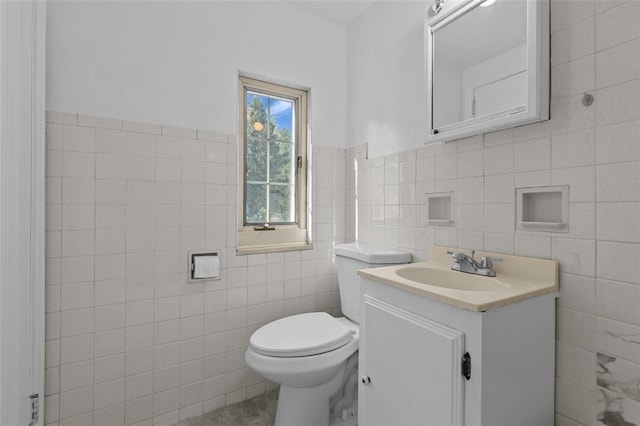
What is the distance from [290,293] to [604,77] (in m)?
1.71

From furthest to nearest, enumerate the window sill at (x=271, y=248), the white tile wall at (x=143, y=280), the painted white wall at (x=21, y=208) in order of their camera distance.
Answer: the window sill at (x=271, y=248), the white tile wall at (x=143, y=280), the painted white wall at (x=21, y=208)

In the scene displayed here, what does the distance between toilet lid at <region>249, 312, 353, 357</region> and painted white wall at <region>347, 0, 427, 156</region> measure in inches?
39.8

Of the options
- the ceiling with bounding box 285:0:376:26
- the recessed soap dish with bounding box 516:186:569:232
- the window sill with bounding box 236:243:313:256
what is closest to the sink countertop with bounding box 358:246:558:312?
the recessed soap dish with bounding box 516:186:569:232

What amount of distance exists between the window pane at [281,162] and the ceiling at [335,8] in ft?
2.83

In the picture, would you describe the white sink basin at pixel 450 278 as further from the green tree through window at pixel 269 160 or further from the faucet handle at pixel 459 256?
the green tree through window at pixel 269 160

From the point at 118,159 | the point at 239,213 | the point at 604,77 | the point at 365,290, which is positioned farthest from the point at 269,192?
the point at 604,77

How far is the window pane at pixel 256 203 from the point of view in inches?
75.2

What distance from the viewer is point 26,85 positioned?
1166 mm

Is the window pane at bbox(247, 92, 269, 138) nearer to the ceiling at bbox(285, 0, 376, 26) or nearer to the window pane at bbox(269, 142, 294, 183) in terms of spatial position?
the window pane at bbox(269, 142, 294, 183)

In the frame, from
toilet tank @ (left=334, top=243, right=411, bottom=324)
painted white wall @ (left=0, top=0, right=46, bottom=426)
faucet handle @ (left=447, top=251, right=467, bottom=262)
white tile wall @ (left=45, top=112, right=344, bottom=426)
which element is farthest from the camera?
toilet tank @ (left=334, top=243, right=411, bottom=324)

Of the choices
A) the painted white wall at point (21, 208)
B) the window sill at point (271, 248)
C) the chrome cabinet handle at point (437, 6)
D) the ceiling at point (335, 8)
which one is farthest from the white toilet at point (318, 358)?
the ceiling at point (335, 8)

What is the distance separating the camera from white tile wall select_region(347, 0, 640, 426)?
92 cm

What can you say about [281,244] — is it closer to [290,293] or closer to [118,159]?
[290,293]

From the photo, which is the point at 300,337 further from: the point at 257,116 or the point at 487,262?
the point at 257,116
